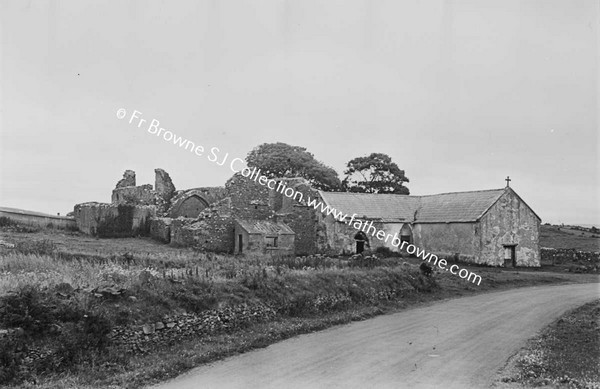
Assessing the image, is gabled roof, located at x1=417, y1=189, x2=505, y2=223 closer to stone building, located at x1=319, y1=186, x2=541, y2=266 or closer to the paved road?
stone building, located at x1=319, y1=186, x2=541, y2=266

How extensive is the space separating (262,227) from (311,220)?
30.8 ft

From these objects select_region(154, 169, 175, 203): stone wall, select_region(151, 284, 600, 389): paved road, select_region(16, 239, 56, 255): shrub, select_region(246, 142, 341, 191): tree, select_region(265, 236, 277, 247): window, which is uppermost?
select_region(246, 142, 341, 191): tree

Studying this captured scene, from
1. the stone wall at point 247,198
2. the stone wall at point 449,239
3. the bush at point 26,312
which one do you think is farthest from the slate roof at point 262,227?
the bush at point 26,312

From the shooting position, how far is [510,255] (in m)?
38.9

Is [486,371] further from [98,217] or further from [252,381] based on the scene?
[98,217]

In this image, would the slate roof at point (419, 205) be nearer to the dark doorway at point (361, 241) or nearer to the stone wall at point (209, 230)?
the dark doorway at point (361, 241)

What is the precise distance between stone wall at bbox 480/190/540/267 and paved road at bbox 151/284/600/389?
748 inches

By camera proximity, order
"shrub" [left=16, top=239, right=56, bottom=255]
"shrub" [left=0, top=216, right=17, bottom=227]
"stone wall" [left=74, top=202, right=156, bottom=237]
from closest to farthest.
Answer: "shrub" [left=16, top=239, right=56, bottom=255]
"shrub" [left=0, top=216, right=17, bottom=227]
"stone wall" [left=74, top=202, right=156, bottom=237]

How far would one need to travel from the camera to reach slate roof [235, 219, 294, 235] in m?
31.9

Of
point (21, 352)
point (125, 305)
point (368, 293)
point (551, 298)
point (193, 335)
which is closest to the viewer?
point (21, 352)

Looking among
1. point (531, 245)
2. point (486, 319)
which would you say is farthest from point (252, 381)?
point (531, 245)

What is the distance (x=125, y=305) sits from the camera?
11.8 metres

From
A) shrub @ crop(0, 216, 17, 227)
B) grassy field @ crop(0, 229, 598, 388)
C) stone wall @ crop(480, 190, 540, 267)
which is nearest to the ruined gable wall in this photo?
stone wall @ crop(480, 190, 540, 267)

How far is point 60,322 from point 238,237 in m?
21.9
